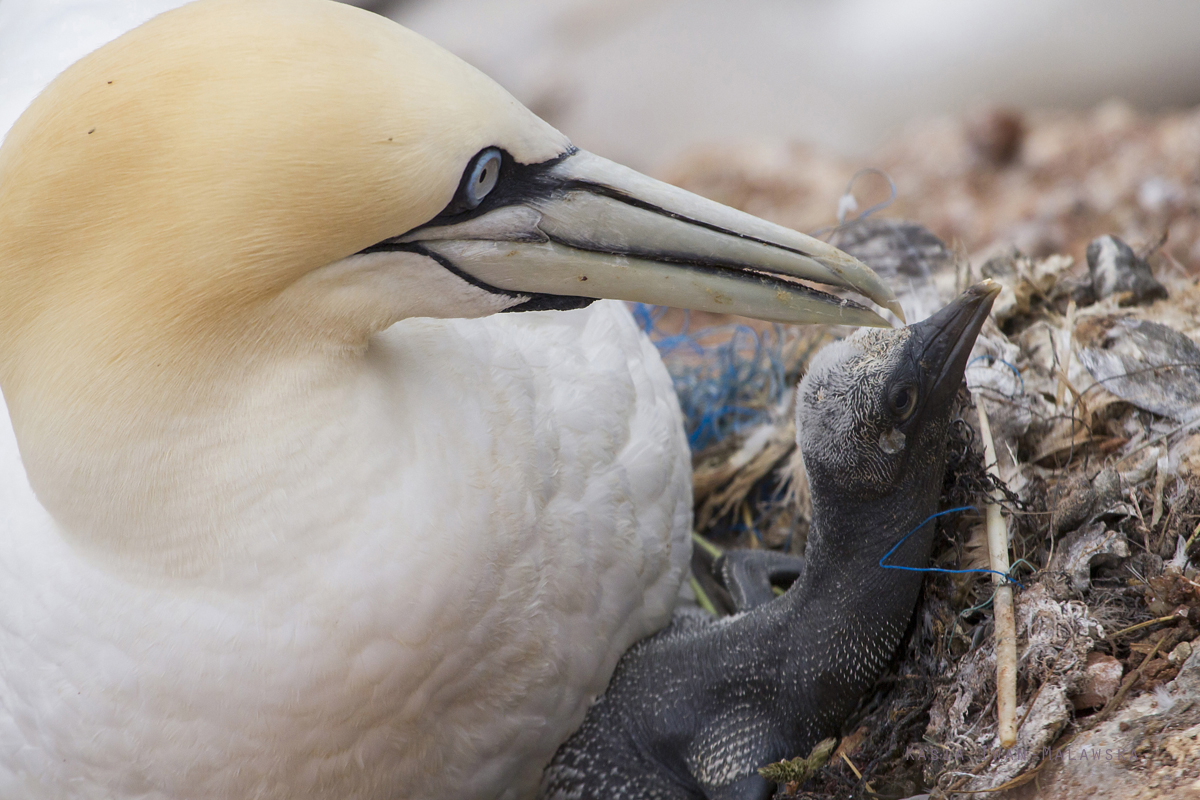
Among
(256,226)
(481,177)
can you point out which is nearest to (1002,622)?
(481,177)

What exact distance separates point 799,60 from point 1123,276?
2.72 m

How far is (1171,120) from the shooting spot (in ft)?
12.8

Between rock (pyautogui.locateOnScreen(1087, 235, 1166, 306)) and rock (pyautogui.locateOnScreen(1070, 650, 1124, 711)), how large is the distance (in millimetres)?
1022

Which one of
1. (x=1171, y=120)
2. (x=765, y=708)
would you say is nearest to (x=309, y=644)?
(x=765, y=708)

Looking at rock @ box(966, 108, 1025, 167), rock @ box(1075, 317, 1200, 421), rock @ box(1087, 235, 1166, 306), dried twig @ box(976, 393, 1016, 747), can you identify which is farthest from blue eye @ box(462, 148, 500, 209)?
rock @ box(966, 108, 1025, 167)

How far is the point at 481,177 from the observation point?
1353 millimetres

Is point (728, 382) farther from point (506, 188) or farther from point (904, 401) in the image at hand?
point (506, 188)

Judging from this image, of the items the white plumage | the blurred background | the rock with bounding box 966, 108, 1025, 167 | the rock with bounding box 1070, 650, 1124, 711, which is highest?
the blurred background

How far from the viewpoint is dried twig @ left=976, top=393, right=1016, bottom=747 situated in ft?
5.53

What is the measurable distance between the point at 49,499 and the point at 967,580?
4.93 ft

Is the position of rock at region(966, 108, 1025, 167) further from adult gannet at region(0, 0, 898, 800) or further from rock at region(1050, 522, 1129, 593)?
adult gannet at region(0, 0, 898, 800)

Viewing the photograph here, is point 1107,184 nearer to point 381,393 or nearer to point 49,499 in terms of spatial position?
point 381,393

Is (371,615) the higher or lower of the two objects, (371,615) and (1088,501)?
the higher

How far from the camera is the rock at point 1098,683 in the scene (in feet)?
5.45
